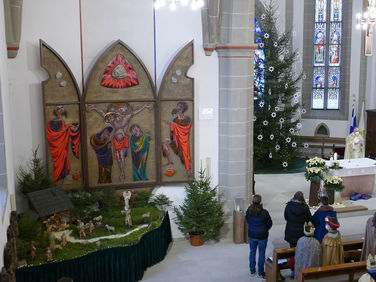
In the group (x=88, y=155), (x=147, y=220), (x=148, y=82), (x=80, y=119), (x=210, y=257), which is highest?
(x=148, y=82)

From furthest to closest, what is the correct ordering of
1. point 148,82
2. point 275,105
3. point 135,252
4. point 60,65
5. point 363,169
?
point 275,105
point 363,169
point 148,82
point 60,65
point 135,252

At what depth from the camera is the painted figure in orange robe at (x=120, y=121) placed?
11.7 m

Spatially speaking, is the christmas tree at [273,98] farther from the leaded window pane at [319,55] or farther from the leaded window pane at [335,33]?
the leaded window pane at [335,33]

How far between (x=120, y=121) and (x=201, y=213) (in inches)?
106

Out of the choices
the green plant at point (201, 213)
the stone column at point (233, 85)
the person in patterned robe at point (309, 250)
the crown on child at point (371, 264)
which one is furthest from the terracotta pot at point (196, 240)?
the crown on child at point (371, 264)

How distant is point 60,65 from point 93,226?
133 inches

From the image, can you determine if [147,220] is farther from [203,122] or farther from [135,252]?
[203,122]

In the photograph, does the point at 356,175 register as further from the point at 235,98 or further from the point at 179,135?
the point at 179,135

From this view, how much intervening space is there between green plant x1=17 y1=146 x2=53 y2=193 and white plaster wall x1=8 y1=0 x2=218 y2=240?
0.20 m

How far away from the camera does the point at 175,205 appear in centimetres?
1249

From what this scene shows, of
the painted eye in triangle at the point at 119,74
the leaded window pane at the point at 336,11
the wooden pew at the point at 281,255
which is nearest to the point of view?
the wooden pew at the point at 281,255

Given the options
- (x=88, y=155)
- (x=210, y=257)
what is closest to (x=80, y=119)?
(x=88, y=155)

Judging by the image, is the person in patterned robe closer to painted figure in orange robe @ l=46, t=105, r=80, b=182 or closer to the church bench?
painted figure in orange robe @ l=46, t=105, r=80, b=182

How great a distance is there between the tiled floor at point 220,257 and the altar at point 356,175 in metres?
0.45
